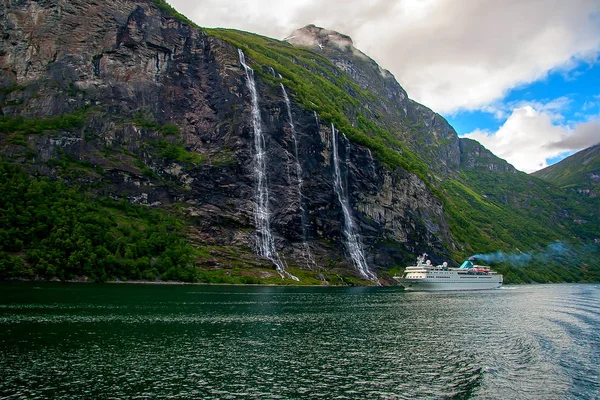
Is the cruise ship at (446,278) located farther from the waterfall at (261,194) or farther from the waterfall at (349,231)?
the waterfall at (261,194)

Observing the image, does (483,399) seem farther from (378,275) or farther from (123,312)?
(378,275)

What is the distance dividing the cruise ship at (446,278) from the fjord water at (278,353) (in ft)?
264

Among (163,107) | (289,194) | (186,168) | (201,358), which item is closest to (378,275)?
(289,194)

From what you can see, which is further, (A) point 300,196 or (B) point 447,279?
(A) point 300,196

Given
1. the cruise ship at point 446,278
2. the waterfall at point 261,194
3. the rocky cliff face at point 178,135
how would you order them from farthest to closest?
1. the cruise ship at point 446,278
2. the rocky cliff face at point 178,135
3. the waterfall at point 261,194

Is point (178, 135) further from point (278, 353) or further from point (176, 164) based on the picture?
point (278, 353)

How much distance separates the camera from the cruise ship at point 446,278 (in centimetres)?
15062

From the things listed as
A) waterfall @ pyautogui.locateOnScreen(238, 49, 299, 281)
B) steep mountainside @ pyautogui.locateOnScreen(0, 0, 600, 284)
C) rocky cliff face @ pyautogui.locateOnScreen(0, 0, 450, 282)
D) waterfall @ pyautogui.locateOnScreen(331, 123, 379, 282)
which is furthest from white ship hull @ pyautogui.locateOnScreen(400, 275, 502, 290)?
waterfall @ pyautogui.locateOnScreen(238, 49, 299, 281)

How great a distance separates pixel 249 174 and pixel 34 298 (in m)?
96.6

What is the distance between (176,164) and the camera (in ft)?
500

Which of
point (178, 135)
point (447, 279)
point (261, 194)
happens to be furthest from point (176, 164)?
point (447, 279)

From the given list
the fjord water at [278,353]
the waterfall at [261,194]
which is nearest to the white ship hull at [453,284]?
the waterfall at [261,194]

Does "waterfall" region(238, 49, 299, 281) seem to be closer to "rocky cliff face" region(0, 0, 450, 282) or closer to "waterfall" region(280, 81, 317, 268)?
"rocky cliff face" region(0, 0, 450, 282)

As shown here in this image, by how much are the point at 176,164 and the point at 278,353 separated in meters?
122
